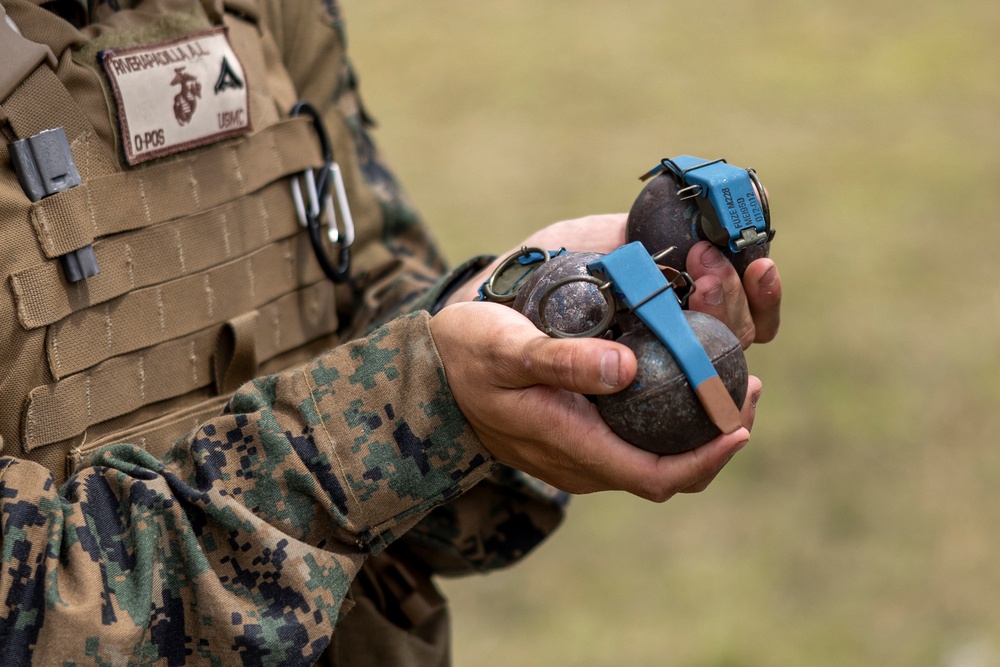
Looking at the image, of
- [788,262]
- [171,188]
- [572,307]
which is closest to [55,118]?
[171,188]

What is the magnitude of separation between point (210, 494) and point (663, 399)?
0.79 m

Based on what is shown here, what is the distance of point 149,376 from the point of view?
2.21 metres

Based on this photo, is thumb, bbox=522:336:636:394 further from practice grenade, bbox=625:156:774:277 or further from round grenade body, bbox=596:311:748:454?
practice grenade, bbox=625:156:774:277

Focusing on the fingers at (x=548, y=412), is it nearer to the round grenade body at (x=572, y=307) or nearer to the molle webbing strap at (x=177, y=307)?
the round grenade body at (x=572, y=307)

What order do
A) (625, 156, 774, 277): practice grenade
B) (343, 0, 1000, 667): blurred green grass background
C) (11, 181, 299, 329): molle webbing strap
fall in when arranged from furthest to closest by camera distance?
(343, 0, 1000, 667): blurred green grass background < (625, 156, 774, 277): practice grenade < (11, 181, 299, 329): molle webbing strap

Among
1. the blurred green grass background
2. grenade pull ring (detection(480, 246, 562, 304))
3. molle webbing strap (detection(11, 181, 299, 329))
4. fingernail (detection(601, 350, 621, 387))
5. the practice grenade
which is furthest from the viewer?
the blurred green grass background

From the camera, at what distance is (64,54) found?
211 cm

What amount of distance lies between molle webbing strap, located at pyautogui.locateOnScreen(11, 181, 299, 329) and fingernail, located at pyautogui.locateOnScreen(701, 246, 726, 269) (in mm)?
974

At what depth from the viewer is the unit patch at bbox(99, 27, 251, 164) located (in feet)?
7.10

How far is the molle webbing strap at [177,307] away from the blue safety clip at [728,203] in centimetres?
93

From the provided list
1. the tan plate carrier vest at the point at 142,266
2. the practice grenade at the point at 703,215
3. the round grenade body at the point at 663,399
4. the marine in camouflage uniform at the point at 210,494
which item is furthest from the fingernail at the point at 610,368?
the tan plate carrier vest at the point at 142,266

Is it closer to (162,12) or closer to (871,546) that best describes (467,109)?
(871,546)

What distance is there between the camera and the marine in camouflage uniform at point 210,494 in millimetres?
1799

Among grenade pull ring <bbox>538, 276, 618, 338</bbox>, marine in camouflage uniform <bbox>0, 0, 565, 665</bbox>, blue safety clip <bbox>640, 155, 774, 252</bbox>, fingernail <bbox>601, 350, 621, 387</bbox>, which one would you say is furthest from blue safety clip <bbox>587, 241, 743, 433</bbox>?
marine in camouflage uniform <bbox>0, 0, 565, 665</bbox>
